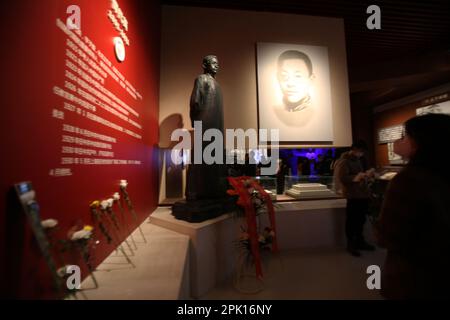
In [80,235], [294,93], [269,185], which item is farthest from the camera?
[294,93]

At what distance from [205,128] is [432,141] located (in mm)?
1505

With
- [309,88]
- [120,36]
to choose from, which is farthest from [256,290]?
[309,88]

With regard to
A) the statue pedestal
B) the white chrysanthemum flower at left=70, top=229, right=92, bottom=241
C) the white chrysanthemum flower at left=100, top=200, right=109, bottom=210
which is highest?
the white chrysanthemum flower at left=100, top=200, right=109, bottom=210

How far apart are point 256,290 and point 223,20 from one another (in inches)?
141

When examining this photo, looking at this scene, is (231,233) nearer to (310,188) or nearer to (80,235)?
(80,235)

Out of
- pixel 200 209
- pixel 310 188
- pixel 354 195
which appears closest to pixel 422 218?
Result: pixel 200 209

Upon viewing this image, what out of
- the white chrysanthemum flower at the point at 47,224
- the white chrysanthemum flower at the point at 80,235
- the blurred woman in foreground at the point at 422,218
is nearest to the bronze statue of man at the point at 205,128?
the white chrysanthemum flower at the point at 80,235

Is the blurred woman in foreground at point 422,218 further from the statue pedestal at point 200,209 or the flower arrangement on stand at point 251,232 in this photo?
the statue pedestal at point 200,209

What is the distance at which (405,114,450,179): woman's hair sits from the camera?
0.78m

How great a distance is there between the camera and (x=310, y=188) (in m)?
2.81

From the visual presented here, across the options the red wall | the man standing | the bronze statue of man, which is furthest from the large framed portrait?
the red wall

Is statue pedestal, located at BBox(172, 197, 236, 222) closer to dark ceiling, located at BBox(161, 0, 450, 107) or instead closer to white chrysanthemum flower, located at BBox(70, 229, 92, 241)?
white chrysanthemum flower, located at BBox(70, 229, 92, 241)

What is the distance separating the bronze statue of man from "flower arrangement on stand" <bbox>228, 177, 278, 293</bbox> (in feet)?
0.58

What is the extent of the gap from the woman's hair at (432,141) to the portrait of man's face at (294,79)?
2279 mm
